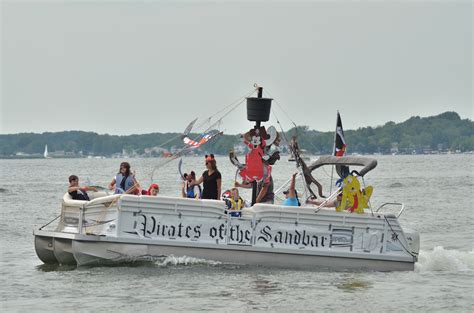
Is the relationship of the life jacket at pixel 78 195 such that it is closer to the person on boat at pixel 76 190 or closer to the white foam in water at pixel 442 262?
the person on boat at pixel 76 190

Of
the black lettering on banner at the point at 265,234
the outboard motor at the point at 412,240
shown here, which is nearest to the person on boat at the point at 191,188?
the black lettering on banner at the point at 265,234

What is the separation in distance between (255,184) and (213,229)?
1.68 m

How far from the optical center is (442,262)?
71.1 ft

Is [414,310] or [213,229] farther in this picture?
[213,229]

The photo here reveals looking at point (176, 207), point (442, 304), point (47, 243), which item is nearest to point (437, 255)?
point (442, 304)

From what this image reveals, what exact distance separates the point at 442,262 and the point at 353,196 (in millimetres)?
3265

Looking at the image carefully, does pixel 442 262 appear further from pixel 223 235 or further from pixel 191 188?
pixel 191 188

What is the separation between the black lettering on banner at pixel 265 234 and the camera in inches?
762

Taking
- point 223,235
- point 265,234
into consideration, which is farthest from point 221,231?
point 265,234

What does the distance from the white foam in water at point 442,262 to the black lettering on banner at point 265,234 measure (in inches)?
137

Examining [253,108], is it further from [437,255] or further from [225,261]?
[437,255]

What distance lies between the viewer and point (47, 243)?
1989 cm

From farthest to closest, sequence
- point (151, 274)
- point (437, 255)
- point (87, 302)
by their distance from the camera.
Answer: point (437, 255) → point (151, 274) → point (87, 302)

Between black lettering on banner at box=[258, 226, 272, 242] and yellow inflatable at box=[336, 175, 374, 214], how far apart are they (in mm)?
1447
